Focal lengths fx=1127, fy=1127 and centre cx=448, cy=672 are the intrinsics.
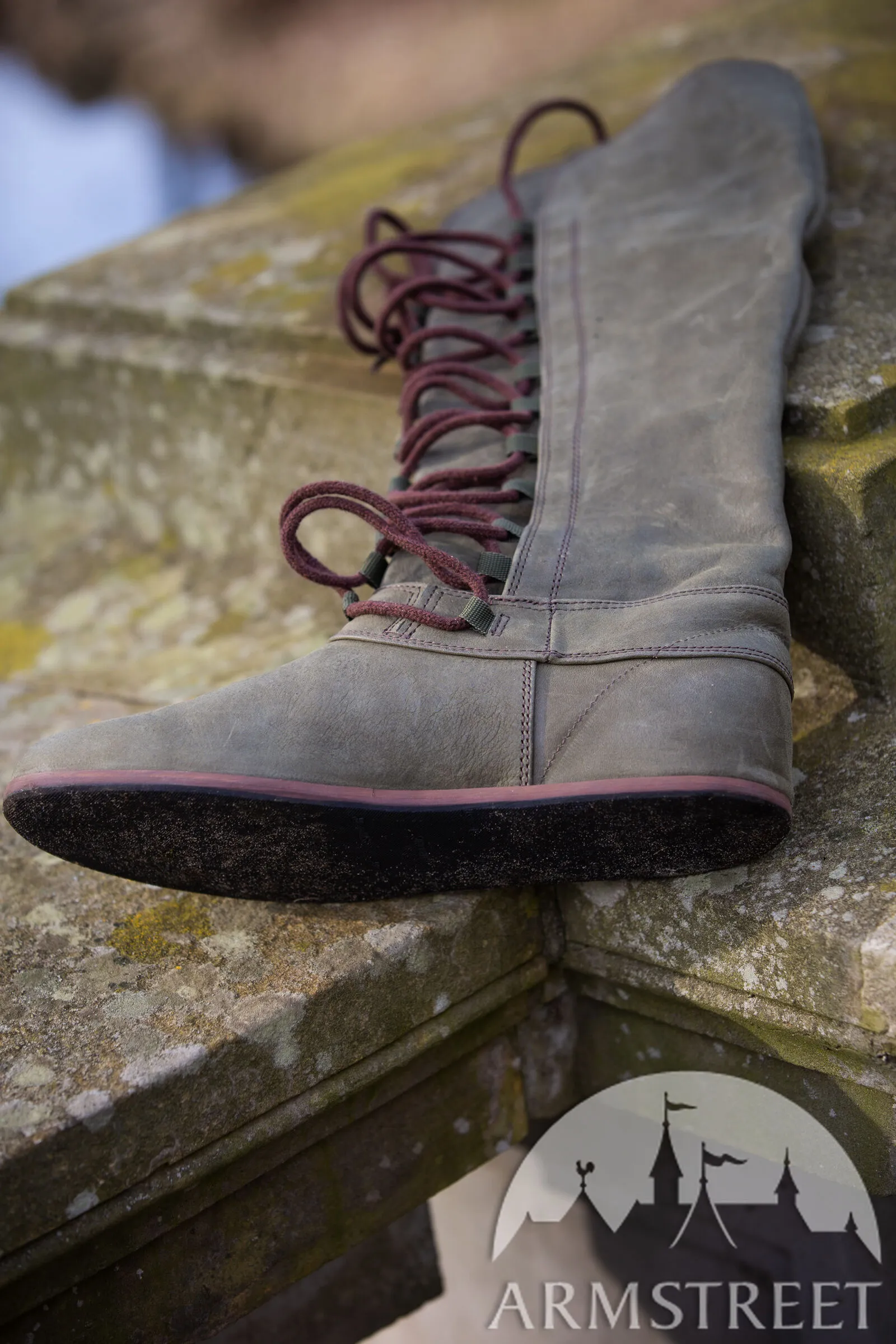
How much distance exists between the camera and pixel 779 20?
1964 mm

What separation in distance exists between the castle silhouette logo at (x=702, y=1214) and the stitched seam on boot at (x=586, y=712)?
0.37 metres

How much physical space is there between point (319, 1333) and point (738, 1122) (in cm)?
56

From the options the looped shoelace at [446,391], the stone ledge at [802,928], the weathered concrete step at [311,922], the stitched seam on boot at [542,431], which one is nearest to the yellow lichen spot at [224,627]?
the weathered concrete step at [311,922]

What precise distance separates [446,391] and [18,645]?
0.72 metres

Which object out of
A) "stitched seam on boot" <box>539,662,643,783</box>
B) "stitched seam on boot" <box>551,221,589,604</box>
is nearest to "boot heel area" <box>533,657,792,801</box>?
"stitched seam on boot" <box>539,662,643,783</box>

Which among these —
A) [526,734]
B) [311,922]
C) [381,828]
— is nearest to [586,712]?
[526,734]

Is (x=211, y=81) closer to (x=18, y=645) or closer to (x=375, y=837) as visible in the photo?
(x=18, y=645)

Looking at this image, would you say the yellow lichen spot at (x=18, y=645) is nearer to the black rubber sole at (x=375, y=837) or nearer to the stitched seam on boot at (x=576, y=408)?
the black rubber sole at (x=375, y=837)

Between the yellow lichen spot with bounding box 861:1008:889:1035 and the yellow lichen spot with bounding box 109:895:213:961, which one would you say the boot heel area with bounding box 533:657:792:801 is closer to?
the yellow lichen spot with bounding box 861:1008:889:1035

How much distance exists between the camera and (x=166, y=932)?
0.92 metres

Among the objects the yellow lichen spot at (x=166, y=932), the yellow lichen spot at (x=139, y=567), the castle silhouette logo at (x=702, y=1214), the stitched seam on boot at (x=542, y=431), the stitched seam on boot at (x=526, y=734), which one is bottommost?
the castle silhouette logo at (x=702, y=1214)

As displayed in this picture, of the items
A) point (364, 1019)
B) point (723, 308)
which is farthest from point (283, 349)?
point (364, 1019)

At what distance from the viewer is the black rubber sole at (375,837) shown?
807mm

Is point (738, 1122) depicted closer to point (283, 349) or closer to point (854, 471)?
point (854, 471)
